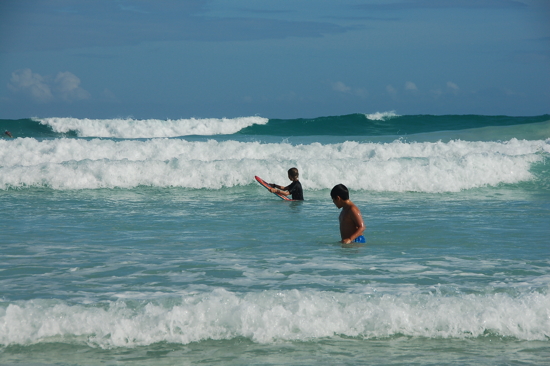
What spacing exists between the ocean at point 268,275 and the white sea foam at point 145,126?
83.9 feet

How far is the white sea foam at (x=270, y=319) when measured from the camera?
16.6 feet

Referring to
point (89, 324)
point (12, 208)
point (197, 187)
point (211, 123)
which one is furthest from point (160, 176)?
point (211, 123)

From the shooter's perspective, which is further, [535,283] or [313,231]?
[313,231]

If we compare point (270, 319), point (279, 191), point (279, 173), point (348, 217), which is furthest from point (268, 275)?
point (279, 173)

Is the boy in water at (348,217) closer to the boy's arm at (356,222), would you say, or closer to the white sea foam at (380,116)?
the boy's arm at (356,222)

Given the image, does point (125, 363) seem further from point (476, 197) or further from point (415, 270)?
point (476, 197)

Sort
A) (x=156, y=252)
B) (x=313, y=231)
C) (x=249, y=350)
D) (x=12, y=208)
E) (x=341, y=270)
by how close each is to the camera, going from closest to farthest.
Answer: (x=249, y=350)
(x=341, y=270)
(x=156, y=252)
(x=313, y=231)
(x=12, y=208)

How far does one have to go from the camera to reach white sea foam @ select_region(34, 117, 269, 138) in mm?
41094

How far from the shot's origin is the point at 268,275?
655cm

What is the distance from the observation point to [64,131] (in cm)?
4109

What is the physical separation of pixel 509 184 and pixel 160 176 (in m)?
10.4

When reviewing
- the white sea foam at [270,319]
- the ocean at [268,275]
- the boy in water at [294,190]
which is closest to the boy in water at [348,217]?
the ocean at [268,275]

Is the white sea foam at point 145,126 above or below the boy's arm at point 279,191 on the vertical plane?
above

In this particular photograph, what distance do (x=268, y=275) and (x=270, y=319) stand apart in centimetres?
137
